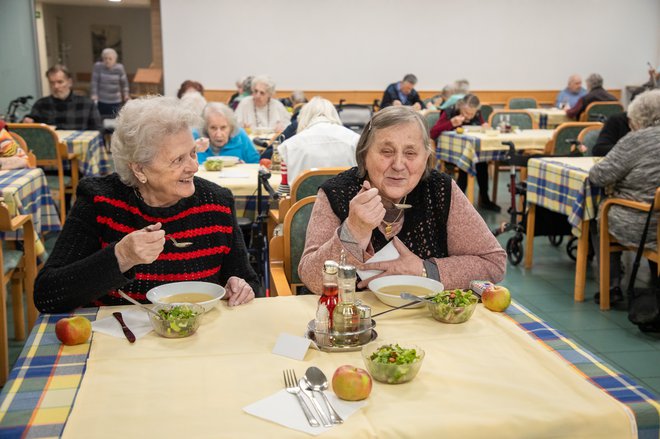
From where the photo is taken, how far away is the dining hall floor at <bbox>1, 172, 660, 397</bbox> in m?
3.14

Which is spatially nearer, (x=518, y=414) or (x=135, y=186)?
(x=518, y=414)

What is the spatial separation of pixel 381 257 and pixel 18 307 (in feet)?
6.73

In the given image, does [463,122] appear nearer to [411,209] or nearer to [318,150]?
[318,150]

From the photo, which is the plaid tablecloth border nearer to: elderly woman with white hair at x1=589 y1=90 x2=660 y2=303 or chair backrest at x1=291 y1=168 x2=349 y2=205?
elderly woman with white hair at x1=589 y1=90 x2=660 y2=303

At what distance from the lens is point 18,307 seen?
3.11 m

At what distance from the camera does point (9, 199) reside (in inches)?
129

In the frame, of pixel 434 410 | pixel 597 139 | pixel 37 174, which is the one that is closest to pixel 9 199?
pixel 37 174

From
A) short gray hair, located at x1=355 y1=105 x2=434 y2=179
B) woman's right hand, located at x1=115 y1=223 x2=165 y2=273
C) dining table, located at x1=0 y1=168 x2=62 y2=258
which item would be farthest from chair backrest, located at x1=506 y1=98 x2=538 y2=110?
woman's right hand, located at x1=115 y1=223 x2=165 y2=273

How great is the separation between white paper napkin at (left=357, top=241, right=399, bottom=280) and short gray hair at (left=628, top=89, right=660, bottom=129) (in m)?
2.57

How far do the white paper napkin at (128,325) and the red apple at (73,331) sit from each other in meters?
0.07

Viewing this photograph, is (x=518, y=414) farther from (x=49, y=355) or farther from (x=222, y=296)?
(x=49, y=355)

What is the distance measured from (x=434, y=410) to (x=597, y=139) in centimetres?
430

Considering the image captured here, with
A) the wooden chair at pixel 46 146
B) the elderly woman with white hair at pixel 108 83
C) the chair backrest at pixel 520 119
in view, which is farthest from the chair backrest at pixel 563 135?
the elderly woman with white hair at pixel 108 83

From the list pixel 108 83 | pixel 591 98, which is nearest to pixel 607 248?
pixel 591 98
